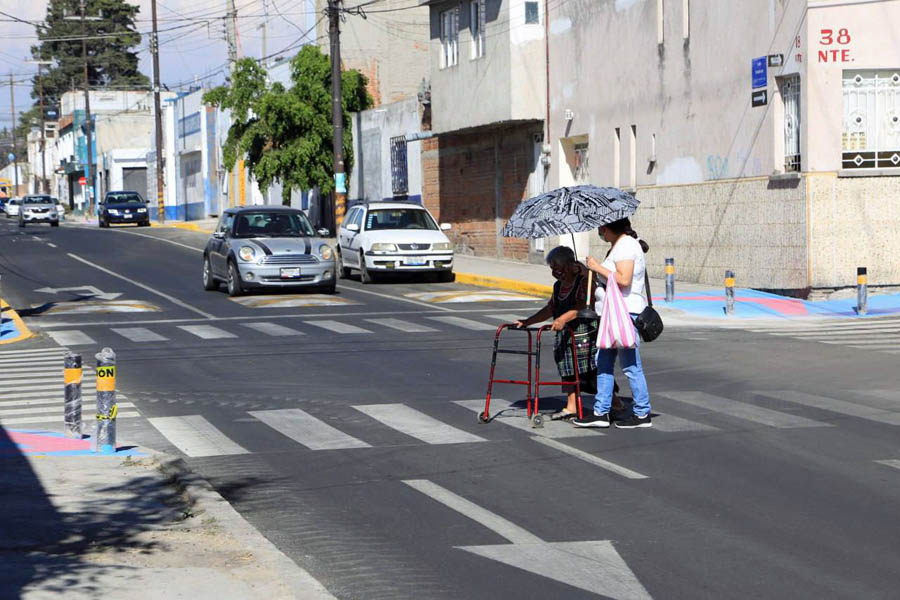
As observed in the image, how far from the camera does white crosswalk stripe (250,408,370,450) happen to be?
10.7m

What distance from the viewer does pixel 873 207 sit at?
23.8 meters

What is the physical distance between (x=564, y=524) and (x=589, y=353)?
3970 mm

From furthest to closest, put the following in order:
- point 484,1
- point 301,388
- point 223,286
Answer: point 484,1 < point 223,286 < point 301,388

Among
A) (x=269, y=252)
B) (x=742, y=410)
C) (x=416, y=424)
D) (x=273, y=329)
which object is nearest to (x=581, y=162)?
(x=269, y=252)

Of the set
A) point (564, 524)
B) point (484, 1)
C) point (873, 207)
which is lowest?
point (564, 524)

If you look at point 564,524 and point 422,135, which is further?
point 422,135

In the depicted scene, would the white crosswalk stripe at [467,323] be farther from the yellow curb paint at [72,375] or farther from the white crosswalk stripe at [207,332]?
the yellow curb paint at [72,375]

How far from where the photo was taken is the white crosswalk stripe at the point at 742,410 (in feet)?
37.5

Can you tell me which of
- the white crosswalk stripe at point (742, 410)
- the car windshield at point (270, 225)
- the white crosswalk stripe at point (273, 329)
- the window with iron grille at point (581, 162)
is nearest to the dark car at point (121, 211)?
the window with iron grille at point (581, 162)

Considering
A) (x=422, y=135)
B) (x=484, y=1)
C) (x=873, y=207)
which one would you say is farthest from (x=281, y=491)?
(x=422, y=135)

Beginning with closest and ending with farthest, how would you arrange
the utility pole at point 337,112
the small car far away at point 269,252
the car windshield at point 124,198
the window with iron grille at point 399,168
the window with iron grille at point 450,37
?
the small car far away at point 269,252
the window with iron grille at point 450,37
the utility pole at point 337,112
the window with iron grille at point 399,168
the car windshield at point 124,198

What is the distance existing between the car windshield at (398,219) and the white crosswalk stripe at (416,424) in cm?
1824

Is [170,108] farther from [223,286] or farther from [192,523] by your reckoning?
[192,523]

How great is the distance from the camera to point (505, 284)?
29.2m
